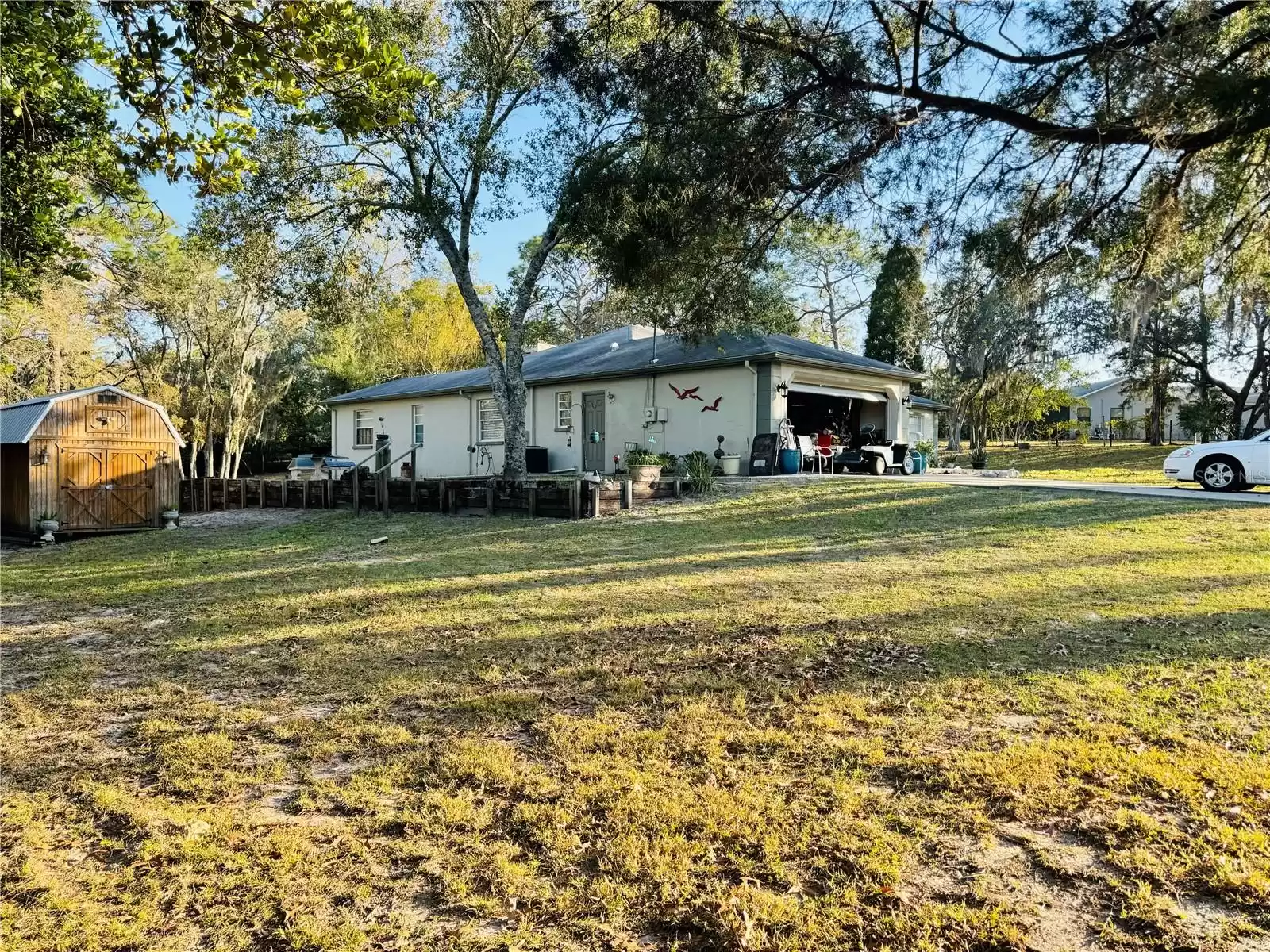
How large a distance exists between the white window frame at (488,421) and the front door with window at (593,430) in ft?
9.43

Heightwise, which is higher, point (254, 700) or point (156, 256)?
point (156, 256)

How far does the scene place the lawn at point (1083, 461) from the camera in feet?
70.1

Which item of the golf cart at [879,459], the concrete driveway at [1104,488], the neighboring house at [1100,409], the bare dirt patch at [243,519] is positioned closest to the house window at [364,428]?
the bare dirt patch at [243,519]

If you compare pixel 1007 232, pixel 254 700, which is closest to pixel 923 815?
pixel 254 700

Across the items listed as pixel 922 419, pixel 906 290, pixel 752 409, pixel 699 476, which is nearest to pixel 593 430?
pixel 752 409

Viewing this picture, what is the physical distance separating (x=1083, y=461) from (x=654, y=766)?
2953cm

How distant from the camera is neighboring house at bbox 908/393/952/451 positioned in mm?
22016

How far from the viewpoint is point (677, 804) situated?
9.68ft

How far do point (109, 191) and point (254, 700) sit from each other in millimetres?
6682

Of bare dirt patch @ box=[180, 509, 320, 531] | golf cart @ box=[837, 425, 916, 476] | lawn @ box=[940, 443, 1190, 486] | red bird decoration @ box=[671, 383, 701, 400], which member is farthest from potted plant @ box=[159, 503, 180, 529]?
lawn @ box=[940, 443, 1190, 486]

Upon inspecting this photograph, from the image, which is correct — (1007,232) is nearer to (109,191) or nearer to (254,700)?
(254,700)

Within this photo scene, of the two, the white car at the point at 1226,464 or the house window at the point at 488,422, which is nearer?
the white car at the point at 1226,464

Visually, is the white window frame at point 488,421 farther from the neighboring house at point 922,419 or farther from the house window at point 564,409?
the neighboring house at point 922,419

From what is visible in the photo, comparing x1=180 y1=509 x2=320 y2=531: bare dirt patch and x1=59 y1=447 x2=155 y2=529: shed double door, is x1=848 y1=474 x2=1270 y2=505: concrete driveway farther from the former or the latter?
x1=59 y1=447 x2=155 y2=529: shed double door
